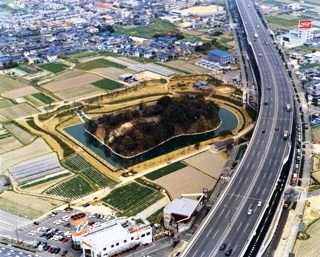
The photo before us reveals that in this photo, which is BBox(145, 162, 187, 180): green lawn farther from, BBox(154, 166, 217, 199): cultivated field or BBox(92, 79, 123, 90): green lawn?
BBox(92, 79, 123, 90): green lawn

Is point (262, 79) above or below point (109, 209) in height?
above

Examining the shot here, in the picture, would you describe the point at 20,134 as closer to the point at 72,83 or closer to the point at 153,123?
the point at 153,123

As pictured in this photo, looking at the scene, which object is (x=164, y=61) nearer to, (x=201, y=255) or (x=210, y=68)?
(x=210, y=68)

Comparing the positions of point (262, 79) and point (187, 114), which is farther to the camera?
point (262, 79)

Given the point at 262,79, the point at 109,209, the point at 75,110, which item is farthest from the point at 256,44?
the point at 109,209

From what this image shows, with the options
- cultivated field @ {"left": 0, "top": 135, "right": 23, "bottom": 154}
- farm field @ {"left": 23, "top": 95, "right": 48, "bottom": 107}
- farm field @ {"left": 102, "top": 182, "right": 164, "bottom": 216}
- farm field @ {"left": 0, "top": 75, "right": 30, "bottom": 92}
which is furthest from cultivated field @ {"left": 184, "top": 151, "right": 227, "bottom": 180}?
farm field @ {"left": 0, "top": 75, "right": 30, "bottom": 92}

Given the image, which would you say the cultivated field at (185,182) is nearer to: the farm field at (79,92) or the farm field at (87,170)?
the farm field at (87,170)

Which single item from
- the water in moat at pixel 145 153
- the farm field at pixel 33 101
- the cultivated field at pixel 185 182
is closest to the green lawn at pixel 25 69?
the farm field at pixel 33 101
